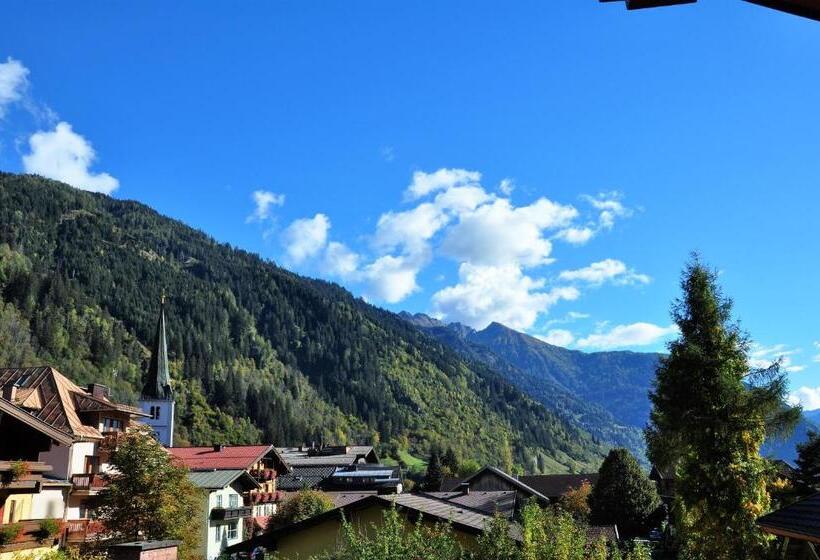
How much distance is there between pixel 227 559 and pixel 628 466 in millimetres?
41400

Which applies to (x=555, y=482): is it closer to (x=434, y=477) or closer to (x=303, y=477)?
(x=434, y=477)

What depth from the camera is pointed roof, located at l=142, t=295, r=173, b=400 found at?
96.6m

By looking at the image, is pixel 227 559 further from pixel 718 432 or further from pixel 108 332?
pixel 108 332

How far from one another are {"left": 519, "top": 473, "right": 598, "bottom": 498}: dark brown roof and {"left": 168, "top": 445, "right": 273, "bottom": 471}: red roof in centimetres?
4519

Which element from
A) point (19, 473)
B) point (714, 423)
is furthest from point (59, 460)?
point (714, 423)

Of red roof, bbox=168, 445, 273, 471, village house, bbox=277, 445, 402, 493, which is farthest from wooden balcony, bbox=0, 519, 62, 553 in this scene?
village house, bbox=277, 445, 402, 493

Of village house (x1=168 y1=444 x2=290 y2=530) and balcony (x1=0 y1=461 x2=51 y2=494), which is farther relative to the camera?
village house (x1=168 y1=444 x2=290 y2=530)

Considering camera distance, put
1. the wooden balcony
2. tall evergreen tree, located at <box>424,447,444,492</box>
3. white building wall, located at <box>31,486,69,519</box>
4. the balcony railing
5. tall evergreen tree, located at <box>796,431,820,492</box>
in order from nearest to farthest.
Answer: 1. the wooden balcony
2. white building wall, located at <box>31,486,69,519</box>
3. the balcony railing
4. tall evergreen tree, located at <box>796,431,820,492</box>
5. tall evergreen tree, located at <box>424,447,444,492</box>

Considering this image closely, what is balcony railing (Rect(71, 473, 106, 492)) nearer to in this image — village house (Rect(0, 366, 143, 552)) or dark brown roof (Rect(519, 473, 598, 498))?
village house (Rect(0, 366, 143, 552))

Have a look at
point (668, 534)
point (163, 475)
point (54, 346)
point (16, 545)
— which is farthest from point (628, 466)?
point (54, 346)

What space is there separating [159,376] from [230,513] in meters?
54.6

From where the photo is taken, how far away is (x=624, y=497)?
56031mm

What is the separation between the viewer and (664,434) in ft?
85.6

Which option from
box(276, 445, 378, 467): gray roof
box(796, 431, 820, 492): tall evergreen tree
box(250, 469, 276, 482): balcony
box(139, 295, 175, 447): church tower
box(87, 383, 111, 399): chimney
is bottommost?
box(796, 431, 820, 492): tall evergreen tree
